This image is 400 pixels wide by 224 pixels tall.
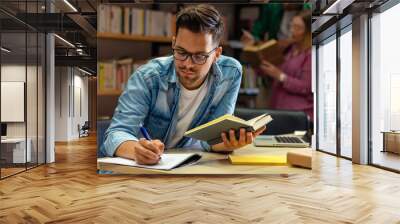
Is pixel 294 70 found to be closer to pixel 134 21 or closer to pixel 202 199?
pixel 134 21

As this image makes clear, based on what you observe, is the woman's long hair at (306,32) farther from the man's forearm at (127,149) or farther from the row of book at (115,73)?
the man's forearm at (127,149)

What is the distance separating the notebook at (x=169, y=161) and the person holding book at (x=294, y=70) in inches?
19.7

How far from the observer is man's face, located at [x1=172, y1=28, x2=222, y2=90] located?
1925 mm

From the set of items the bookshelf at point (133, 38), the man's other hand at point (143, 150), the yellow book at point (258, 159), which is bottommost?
the yellow book at point (258, 159)

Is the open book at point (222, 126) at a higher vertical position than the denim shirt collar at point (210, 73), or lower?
lower

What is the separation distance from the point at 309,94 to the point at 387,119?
3485 mm

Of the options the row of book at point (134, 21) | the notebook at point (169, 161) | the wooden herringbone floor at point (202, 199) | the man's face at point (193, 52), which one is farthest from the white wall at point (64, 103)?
the man's face at point (193, 52)

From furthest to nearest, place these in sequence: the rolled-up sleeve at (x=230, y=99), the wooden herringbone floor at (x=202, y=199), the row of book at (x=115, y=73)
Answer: the wooden herringbone floor at (x=202, y=199), the rolled-up sleeve at (x=230, y=99), the row of book at (x=115, y=73)

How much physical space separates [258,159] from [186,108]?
0.48 m

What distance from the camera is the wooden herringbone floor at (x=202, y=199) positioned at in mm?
2430

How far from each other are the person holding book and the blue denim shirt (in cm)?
19

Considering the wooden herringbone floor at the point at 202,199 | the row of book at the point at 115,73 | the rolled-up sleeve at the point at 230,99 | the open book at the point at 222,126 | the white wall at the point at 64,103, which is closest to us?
the open book at the point at 222,126

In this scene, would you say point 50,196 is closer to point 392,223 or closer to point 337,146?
point 392,223

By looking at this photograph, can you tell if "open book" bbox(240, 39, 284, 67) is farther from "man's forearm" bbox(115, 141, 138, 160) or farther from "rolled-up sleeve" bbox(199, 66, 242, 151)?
"man's forearm" bbox(115, 141, 138, 160)
